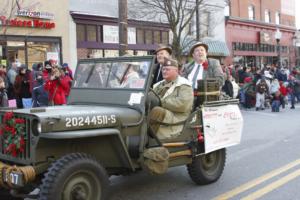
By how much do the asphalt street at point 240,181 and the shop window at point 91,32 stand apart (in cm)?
1264

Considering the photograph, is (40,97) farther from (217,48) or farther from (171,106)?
(217,48)

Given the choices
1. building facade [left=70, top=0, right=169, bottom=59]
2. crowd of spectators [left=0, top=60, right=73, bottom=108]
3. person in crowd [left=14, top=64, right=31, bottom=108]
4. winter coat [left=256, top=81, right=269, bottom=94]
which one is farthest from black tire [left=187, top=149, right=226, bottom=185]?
building facade [left=70, top=0, right=169, bottom=59]

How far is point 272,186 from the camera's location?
612cm

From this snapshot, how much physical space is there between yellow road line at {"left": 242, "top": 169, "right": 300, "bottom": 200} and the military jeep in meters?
0.72

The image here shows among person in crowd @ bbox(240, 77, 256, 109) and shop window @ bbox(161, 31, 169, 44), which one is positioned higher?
shop window @ bbox(161, 31, 169, 44)

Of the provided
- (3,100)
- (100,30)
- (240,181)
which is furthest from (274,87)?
(240,181)

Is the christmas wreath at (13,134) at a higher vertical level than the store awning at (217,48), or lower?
lower

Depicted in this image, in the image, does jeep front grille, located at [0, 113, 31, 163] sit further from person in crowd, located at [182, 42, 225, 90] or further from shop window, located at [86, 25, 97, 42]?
shop window, located at [86, 25, 97, 42]

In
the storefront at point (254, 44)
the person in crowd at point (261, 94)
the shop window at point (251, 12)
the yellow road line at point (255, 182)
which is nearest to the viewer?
the yellow road line at point (255, 182)

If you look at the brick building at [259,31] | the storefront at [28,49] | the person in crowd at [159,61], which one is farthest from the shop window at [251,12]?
the person in crowd at [159,61]

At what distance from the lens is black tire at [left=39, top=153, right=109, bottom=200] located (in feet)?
14.1

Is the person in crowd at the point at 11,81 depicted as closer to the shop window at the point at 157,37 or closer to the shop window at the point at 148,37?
the shop window at the point at 148,37

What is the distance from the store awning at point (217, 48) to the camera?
28598mm

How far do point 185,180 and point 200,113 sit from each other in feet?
3.63
